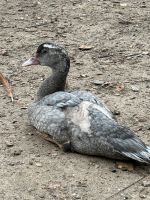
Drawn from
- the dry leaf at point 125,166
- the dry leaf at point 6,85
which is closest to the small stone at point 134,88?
the dry leaf at point 6,85

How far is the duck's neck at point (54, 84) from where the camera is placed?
6.25 m

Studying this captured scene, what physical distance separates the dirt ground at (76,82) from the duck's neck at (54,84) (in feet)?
1.18

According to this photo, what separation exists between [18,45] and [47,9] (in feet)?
5.34

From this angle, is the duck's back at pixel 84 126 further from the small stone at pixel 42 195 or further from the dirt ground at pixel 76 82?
the small stone at pixel 42 195

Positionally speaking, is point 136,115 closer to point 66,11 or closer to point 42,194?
point 42,194

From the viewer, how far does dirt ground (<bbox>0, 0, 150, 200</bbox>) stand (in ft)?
16.6

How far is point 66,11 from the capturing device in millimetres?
9539

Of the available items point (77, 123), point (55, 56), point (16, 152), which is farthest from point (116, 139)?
point (55, 56)

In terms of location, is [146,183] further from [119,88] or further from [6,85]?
[6,85]

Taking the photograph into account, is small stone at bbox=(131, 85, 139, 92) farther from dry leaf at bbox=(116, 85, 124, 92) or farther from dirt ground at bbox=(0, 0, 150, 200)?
dry leaf at bbox=(116, 85, 124, 92)

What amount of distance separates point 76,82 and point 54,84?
999mm

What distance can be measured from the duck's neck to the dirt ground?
0.36 meters

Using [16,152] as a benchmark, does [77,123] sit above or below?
above

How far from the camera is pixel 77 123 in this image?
5.50 metres
